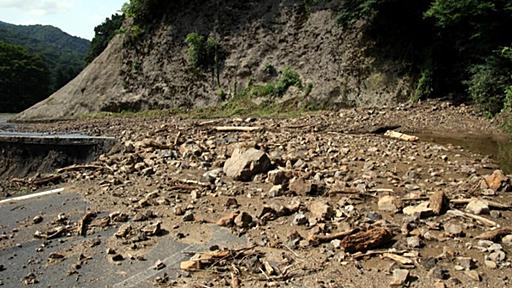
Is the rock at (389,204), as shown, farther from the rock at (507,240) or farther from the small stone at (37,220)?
the small stone at (37,220)

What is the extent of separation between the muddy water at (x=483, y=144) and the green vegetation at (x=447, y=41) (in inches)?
68.5

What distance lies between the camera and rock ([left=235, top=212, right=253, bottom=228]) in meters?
6.62

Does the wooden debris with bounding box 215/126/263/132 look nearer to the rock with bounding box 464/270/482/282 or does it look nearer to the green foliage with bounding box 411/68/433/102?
the green foliage with bounding box 411/68/433/102

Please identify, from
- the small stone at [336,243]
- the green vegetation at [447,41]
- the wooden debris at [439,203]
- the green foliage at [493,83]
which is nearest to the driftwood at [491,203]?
the wooden debris at [439,203]

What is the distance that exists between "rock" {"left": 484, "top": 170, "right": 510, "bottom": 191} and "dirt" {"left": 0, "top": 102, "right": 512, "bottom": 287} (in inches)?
1.3

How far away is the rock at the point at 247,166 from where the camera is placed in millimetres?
8680

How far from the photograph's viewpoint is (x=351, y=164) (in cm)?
923

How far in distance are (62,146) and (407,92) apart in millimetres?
10487

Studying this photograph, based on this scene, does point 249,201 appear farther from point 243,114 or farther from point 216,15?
point 216,15

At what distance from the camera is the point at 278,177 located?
8172 mm

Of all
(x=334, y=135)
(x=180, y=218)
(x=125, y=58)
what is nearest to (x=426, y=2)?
(x=334, y=135)

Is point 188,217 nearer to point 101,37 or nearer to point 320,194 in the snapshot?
point 320,194

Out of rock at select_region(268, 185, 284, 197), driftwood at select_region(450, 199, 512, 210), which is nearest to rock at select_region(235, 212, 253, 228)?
rock at select_region(268, 185, 284, 197)

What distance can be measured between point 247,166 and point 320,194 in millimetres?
1619
